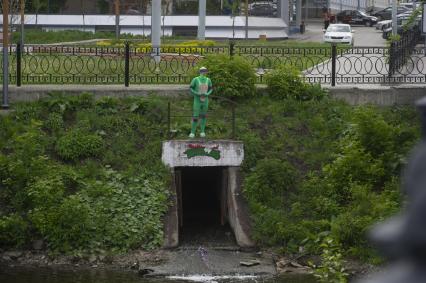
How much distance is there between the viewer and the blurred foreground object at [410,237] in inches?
32.8

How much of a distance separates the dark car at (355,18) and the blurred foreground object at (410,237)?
6658cm

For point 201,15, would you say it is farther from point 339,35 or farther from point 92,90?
point 339,35

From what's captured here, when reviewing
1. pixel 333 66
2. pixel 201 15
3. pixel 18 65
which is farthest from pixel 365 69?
pixel 18 65

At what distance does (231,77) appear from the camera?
68.0 ft

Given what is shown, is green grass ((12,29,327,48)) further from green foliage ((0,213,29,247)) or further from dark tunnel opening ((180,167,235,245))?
Answer: green foliage ((0,213,29,247))

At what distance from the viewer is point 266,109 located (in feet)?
66.7

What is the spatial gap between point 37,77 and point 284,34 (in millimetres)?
30648

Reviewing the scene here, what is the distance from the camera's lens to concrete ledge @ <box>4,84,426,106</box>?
20.6 m

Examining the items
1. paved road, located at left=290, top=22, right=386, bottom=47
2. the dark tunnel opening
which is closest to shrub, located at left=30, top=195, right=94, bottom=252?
the dark tunnel opening

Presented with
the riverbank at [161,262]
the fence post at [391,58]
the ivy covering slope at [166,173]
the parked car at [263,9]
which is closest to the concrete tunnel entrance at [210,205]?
the ivy covering slope at [166,173]

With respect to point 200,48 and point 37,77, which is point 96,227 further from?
point 200,48

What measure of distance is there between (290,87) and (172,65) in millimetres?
4273

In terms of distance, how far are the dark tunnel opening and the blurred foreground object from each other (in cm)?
1669

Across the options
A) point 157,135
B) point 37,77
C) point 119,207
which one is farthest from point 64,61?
point 119,207
